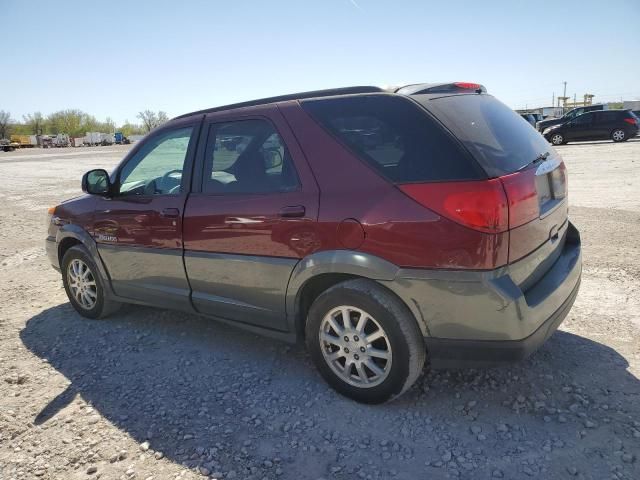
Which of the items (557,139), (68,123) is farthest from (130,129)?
(557,139)

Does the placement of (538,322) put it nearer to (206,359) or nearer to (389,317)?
(389,317)

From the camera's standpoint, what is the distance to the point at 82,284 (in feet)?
14.8

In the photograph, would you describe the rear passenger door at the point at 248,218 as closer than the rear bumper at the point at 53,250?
Yes

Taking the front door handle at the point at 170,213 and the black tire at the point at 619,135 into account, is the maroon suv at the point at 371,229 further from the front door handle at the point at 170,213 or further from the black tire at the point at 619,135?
the black tire at the point at 619,135

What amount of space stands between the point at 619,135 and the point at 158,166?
83.1 feet

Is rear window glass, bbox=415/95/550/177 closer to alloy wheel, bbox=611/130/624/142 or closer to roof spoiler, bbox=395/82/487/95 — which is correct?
roof spoiler, bbox=395/82/487/95

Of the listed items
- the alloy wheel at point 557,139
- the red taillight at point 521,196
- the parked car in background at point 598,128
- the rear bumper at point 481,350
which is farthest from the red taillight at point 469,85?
the alloy wheel at point 557,139

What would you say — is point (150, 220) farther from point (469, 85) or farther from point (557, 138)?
point (557, 138)

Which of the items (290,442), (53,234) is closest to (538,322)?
(290,442)

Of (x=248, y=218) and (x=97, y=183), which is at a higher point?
(x=97, y=183)

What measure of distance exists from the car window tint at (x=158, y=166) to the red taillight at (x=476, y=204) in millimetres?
2054

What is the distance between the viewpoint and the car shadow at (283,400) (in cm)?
258

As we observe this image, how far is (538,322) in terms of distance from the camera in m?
2.58

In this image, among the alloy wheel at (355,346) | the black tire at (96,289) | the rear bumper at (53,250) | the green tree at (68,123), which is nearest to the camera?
the alloy wheel at (355,346)
